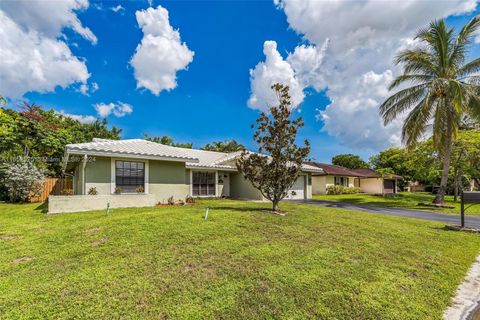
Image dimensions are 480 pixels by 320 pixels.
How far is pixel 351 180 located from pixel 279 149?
31.6 meters

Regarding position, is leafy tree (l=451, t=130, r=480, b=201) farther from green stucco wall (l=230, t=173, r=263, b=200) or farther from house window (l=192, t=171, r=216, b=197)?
house window (l=192, t=171, r=216, b=197)

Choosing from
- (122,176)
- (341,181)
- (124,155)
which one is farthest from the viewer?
(341,181)

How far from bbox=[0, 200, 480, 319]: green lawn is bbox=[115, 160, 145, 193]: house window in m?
4.86

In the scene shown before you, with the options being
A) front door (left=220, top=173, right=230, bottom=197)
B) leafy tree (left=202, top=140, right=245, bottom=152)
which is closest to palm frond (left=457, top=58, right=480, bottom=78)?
front door (left=220, top=173, right=230, bottom=197)

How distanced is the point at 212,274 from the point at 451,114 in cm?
2123

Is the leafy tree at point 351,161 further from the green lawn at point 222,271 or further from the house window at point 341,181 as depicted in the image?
the green lawn at point 222,271

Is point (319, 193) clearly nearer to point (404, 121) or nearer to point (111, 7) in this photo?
point (404, 121)

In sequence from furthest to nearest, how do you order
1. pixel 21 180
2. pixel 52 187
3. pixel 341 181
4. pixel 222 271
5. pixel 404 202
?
pixel 341 181
pixel 404 202
pixel 52 187
pixel 21 180
pixel 222 271

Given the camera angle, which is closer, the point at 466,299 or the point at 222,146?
the point at 466,299

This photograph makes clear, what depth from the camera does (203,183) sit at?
1912cm

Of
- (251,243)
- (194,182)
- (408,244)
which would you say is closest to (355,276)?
(251,243)

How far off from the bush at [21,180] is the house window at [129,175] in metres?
7.38

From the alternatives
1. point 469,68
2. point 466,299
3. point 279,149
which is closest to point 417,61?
point 469,68

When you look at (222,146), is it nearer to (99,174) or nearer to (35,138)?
(35,138)
